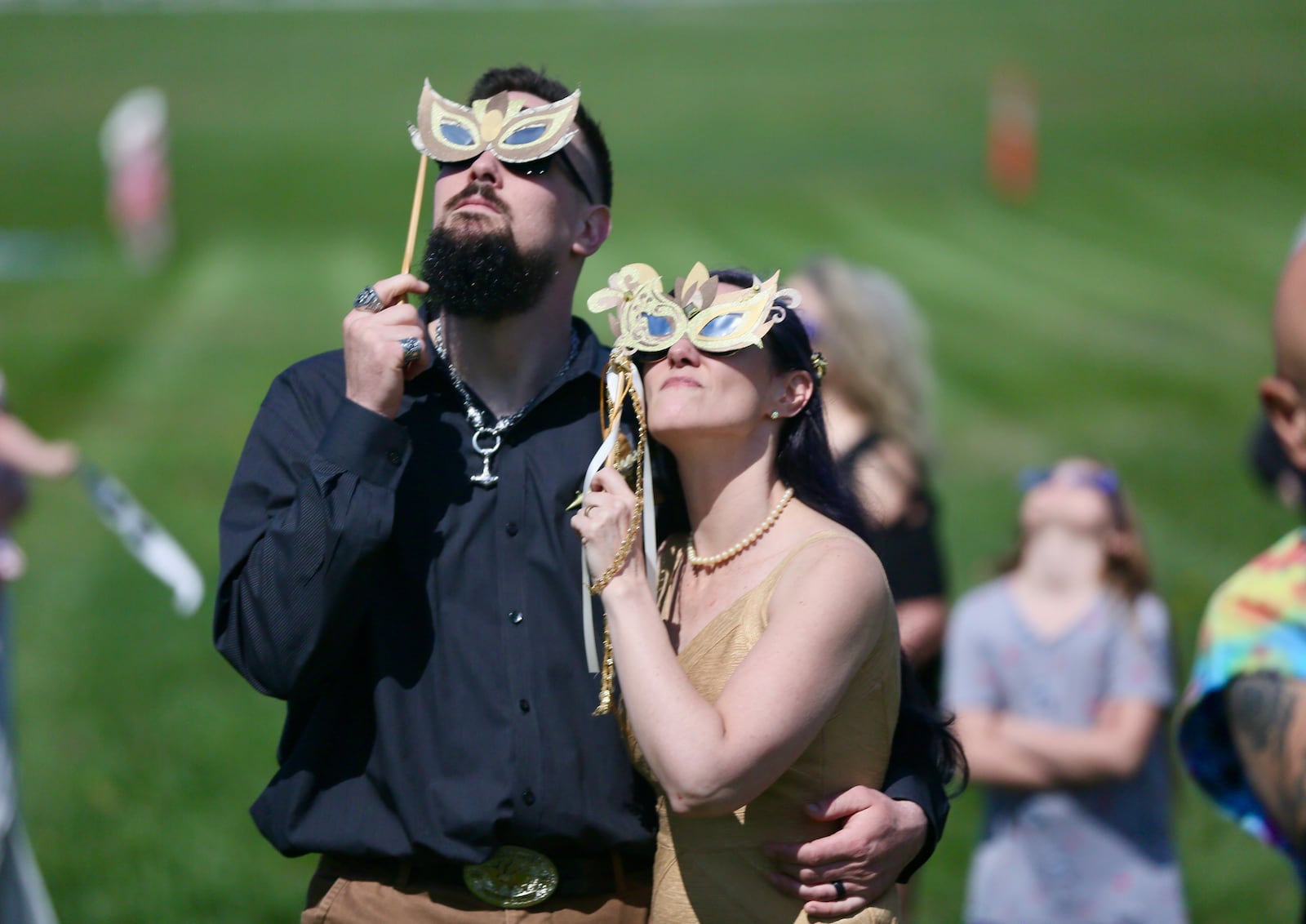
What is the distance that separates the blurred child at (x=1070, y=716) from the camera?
4.42m

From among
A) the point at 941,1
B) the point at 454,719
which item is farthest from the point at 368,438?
the point at 941,1

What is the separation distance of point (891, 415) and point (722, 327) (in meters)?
2.14

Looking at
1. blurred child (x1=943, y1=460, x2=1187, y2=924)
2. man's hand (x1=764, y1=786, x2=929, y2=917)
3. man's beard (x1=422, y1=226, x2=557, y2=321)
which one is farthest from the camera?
blurred child (x1=943, y1=460, x2=1187, y2=924)

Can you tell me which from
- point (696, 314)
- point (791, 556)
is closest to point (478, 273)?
point (696, 314)

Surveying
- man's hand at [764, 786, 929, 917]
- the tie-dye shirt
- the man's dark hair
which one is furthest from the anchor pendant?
the tie-dye shirt

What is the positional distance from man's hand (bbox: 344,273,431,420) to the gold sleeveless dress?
693mm

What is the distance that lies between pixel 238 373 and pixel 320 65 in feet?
34.9

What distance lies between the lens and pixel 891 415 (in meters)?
4.61

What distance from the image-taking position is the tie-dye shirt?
209 centimetres

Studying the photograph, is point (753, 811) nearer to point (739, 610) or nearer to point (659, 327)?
point (739, 610)

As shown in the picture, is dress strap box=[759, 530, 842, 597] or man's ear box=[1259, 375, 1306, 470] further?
dress strap box=[759, 530, 842, 597]

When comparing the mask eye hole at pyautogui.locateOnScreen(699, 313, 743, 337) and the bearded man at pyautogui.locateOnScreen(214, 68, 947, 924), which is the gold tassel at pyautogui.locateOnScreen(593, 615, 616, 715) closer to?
the bearded man at pyautogui.locateOnScreen(214, 68, 947, 924)

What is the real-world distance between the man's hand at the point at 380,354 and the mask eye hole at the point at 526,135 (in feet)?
1.41

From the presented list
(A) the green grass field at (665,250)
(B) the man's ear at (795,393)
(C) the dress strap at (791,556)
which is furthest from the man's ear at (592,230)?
(A) the green grass field at (665,250)
